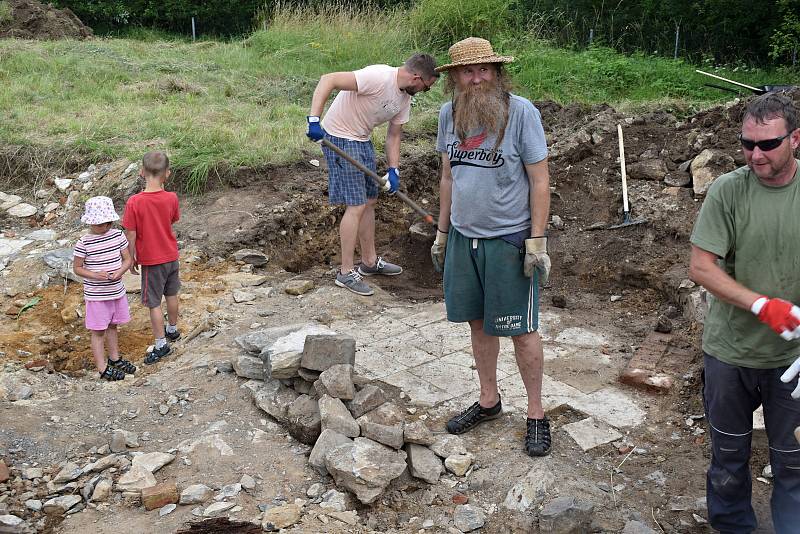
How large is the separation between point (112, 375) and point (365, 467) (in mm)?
2200

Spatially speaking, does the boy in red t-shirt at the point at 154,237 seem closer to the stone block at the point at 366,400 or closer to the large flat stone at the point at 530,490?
the stone block at the point at 366,400

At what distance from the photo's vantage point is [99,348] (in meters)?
5.02

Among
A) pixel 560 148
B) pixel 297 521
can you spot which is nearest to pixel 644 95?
pixel 560 148

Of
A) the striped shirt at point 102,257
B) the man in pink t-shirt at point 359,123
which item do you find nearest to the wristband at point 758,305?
the man in pink t-shirt at point 359,123

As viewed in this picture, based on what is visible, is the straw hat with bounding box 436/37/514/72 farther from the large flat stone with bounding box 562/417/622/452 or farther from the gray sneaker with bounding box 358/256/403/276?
the gray sneaker with bounding box 358/256/403/276

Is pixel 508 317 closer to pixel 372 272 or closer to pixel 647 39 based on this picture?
pixel 372 272

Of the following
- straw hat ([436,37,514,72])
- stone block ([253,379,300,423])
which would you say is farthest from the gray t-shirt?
stone block ([253,379,300,423])

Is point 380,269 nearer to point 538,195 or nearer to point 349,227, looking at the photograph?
point 349,227

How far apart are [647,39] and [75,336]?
14.9 metres

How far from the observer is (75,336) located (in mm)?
5676

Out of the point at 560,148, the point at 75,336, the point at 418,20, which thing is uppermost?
the point at 418,20

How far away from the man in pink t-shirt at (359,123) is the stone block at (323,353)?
174 cm

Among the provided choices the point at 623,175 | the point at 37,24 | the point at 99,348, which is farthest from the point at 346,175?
the point at 37,24

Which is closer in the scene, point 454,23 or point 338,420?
point 338,420
